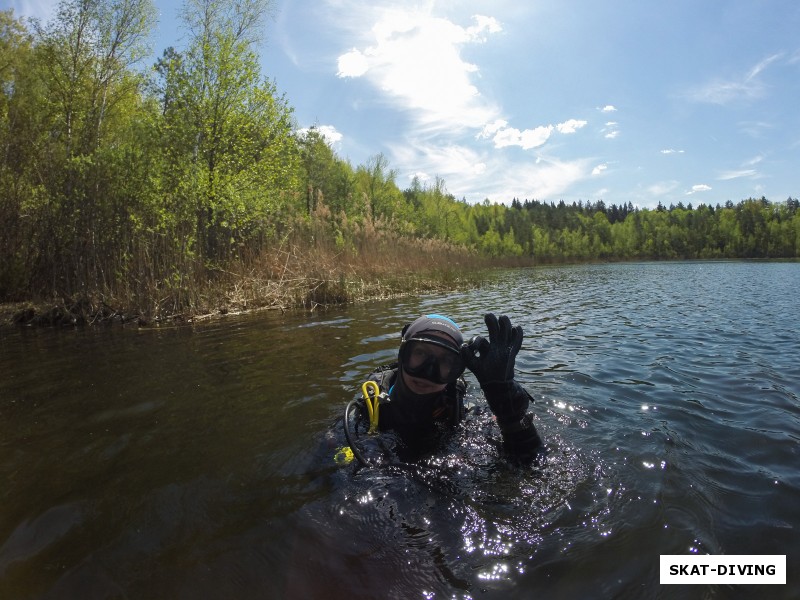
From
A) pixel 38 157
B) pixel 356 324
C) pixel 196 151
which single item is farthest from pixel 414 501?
pixel 38 157

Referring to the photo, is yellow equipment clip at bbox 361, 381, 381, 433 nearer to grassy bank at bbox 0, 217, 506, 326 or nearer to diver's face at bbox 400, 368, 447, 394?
diver's face at bbox 400, 368, 447, 394

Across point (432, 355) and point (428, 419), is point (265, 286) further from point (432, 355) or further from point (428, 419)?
point (432, 355)

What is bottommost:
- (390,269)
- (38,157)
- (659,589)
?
(659,589)

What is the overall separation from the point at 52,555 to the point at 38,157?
13.3 metres

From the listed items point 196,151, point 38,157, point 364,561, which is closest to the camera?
point 364,561

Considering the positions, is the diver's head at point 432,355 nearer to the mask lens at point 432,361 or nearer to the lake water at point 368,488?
the mask lens at point 432,361

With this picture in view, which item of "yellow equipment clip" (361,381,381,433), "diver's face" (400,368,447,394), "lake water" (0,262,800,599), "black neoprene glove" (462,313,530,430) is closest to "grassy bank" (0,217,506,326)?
"lake water" (0,262,800,599)

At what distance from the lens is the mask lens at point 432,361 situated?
9.43 ft

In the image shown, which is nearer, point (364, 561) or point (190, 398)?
point (364, 561)

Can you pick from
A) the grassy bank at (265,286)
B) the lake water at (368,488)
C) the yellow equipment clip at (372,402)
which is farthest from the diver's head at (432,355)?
the grassy bank at (265,286)

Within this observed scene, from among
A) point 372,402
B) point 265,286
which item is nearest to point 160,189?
point 265,286

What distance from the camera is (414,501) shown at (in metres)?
2.48

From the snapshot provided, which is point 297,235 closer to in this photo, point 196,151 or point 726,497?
point 196,151

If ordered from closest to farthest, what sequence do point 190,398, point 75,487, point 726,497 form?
point 726,497
point 75,487
point 190,398
